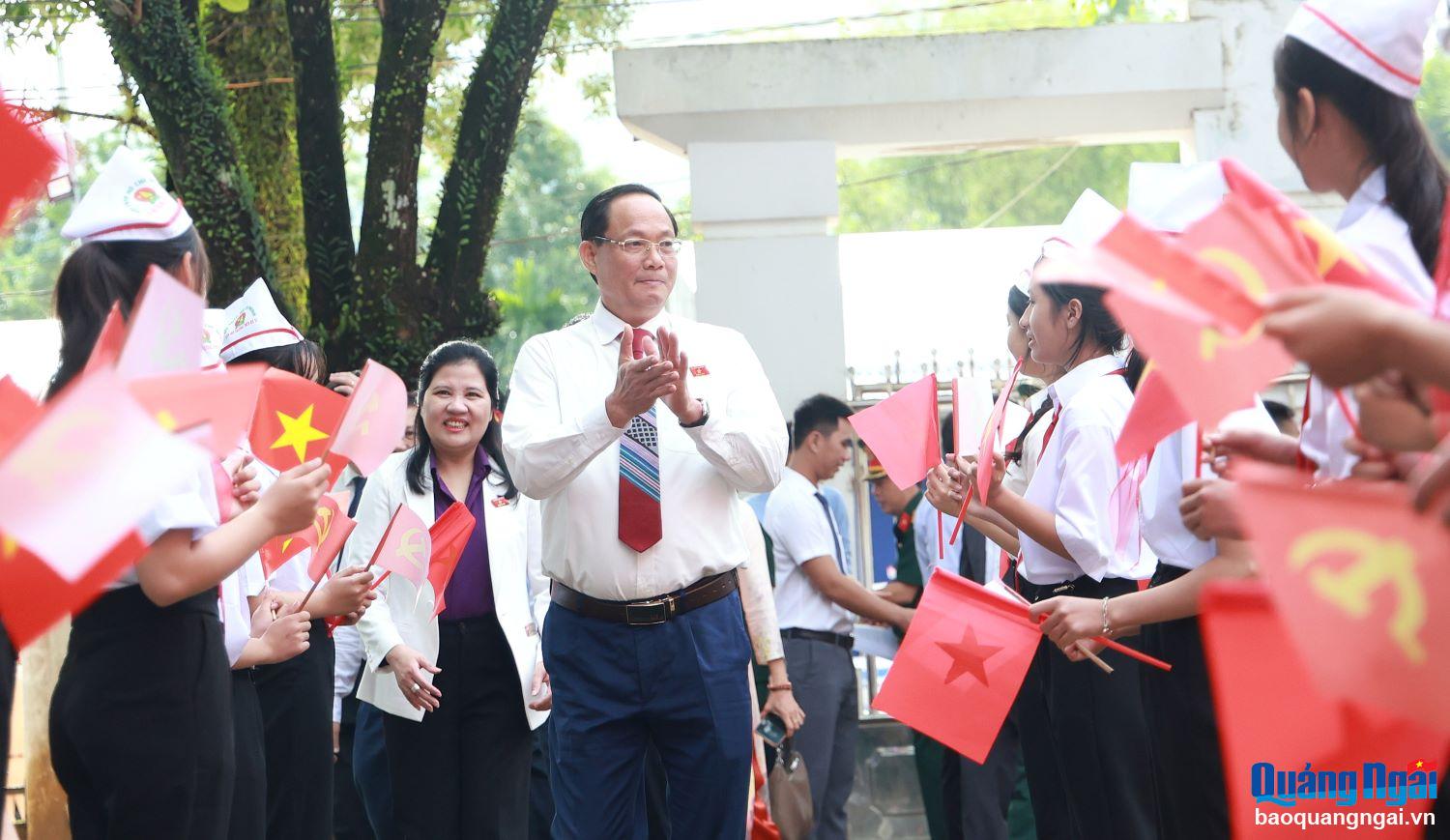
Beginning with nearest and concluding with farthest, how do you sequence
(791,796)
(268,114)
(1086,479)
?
(1086,479) < (791,796) < (268,114)

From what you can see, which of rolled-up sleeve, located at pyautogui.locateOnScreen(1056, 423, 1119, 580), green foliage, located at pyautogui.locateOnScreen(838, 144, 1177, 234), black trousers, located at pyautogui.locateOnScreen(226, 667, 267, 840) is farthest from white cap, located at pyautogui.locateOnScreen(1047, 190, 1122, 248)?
green foliage, located at pyautogui.locateOnScreen(838, 144, 1177, 234)

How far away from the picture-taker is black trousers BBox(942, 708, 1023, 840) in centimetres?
657

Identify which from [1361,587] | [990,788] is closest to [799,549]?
[990,788]

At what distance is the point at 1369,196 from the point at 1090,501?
165 centimetres

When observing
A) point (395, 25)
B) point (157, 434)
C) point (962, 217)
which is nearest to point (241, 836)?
point (157, 434)

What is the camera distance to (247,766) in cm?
382

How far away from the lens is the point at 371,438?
11.7ft

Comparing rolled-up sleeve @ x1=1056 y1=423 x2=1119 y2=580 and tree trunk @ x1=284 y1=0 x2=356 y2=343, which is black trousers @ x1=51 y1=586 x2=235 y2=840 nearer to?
rolled-up sleeve @ x1=1056 y1=423 x2=1119 y2=580

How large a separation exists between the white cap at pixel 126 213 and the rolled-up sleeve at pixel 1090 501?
2.22 m

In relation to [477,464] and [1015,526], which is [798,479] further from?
[1015,526]

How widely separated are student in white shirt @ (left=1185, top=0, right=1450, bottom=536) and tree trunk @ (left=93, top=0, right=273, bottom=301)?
5085mm

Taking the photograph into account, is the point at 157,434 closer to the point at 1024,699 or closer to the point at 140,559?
the point at 140,559

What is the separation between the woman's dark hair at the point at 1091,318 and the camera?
14.0 ft

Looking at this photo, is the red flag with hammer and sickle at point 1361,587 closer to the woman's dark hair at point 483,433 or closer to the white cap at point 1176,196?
the white cap at point 1176,196
